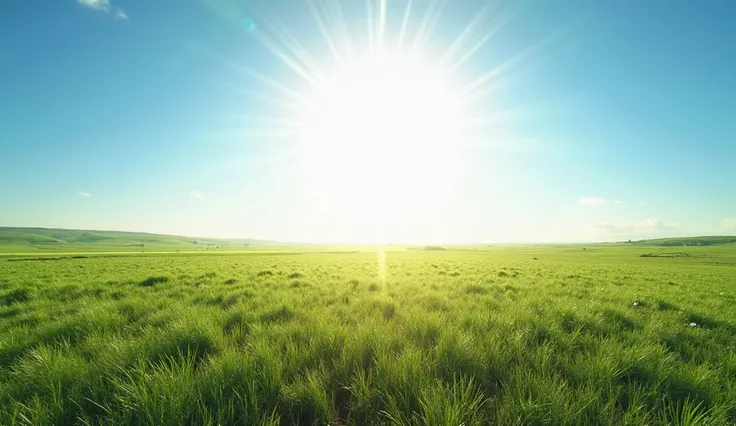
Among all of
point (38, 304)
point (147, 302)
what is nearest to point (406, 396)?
point (147, 302)

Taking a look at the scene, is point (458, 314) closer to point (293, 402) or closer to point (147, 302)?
point (293, 402)

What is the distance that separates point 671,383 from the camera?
2.89 metres

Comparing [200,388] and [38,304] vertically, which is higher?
[200,388]

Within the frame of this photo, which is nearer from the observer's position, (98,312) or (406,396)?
(406,396)

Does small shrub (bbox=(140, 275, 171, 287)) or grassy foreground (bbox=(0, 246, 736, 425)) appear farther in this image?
small shrub (bbox=(140, 275, 171, 287))

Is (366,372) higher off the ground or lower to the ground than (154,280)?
higher

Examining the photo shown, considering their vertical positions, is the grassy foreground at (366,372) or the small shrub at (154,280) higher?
the grassy foreground at (366,372)

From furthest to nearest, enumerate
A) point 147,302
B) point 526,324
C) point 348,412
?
point 147,302, point 526,324, point 348,412

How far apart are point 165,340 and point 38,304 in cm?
655

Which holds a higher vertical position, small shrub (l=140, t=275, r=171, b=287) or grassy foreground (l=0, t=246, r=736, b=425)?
grassy foreground (l=0, t=246, r=736, b=425)

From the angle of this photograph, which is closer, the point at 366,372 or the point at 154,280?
the point at 366,372

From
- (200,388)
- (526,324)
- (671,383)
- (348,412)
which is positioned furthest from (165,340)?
(671,383)

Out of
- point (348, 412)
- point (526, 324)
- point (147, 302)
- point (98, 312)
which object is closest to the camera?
point (348, 412)

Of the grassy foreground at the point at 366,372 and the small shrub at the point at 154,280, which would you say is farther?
the small shrub at the point at 154,280
